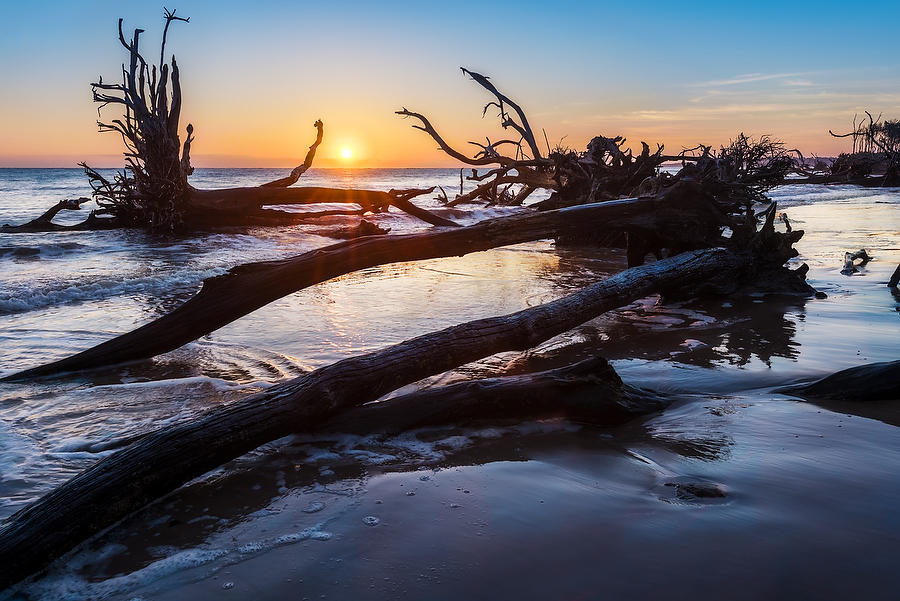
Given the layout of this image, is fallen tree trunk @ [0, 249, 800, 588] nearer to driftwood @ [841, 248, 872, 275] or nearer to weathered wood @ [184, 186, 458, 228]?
driftwood @ [841, 248, 872, 275]

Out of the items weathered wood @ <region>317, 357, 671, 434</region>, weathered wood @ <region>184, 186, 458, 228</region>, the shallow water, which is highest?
weathered wood @ <region>184, 186, 458, 228</region>

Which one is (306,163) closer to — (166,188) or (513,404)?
(166,188)

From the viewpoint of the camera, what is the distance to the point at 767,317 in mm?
5516

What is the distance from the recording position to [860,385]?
3.31 meters

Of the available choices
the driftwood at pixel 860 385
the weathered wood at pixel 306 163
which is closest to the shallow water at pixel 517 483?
the driftwood at pixel 860 385

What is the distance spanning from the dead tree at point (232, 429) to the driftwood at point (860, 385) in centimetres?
159

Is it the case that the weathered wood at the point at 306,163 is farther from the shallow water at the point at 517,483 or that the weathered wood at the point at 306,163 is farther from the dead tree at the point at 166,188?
the shallow water at the point at 517,483

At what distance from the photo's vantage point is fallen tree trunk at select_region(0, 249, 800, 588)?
2045 mm

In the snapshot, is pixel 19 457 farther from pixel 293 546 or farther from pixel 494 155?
pixel 494 155

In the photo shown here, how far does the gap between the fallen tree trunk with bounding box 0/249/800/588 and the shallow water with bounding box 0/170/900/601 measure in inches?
3.7

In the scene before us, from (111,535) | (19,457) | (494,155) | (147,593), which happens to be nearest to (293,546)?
(147,593)

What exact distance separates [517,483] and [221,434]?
120 cm

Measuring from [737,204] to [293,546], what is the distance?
6905 mm

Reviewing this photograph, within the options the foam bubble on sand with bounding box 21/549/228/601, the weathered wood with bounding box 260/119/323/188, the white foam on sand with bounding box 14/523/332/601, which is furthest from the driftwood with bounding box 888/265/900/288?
the weathered wood with bounding box 260/119/323/188
